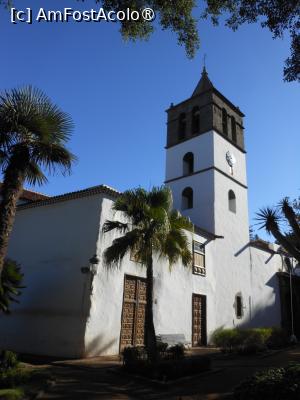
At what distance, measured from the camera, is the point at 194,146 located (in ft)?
83.8

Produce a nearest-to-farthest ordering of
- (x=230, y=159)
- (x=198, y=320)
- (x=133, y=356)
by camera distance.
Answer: (x=133, y=356)
(x=198, y=320)
(x=230, y=159)

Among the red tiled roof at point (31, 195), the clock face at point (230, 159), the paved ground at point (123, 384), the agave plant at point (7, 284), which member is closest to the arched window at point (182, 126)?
the clock face at point (230, 159)

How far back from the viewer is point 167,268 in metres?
17.6

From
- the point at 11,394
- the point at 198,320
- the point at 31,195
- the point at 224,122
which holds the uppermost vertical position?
the point at 224,122

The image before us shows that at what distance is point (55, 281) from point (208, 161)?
13.4 meters

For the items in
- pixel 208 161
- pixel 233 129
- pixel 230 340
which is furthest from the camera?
pixel 233 129

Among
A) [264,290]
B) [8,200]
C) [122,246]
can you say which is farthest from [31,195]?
[264,290]

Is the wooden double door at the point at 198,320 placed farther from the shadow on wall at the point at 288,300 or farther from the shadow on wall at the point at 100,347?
the shadow on wall at the point at 288,300

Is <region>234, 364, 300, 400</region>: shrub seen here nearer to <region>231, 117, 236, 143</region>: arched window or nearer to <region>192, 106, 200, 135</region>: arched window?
<region>192, 106, 200, 135</region>: arched window

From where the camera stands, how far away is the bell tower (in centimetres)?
2322

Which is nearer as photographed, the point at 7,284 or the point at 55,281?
the point at 7,284

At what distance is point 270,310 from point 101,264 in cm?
1659

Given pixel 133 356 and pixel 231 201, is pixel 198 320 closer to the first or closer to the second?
pixel 231 201

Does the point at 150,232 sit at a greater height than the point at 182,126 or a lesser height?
lesser
